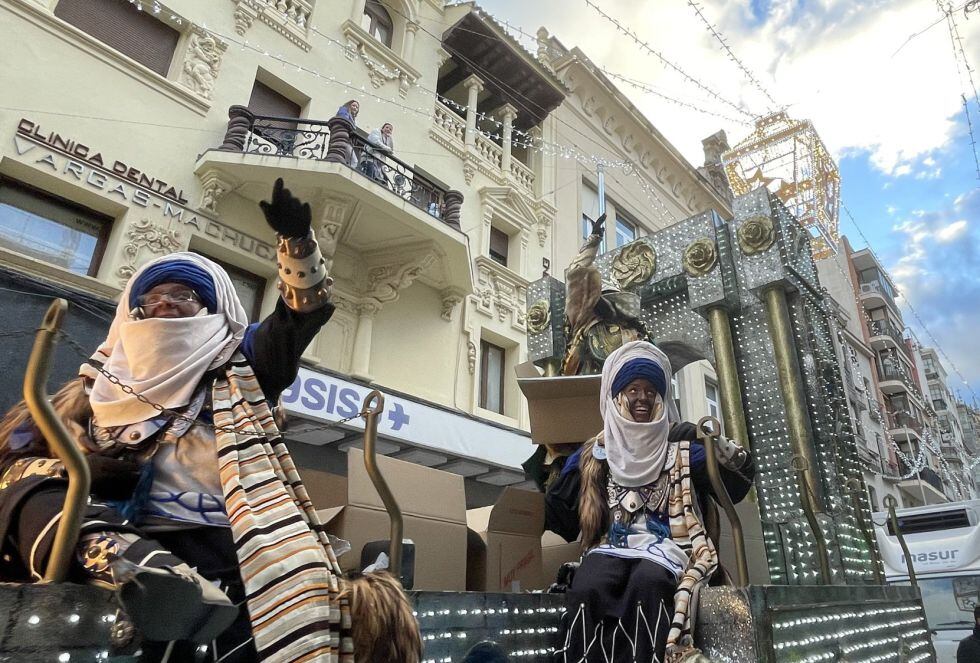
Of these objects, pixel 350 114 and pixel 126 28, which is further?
pixel 350 114

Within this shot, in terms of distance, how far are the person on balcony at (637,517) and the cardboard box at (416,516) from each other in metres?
0.49

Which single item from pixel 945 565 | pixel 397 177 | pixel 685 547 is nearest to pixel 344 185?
pixel 397 177

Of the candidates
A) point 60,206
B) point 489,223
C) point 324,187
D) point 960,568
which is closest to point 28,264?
point 60,206

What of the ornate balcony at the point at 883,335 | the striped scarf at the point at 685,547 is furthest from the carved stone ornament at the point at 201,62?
the ornate balcony at the point at 883,335

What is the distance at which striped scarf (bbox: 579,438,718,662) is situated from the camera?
1771 millimetres

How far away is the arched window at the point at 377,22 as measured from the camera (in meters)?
9.38

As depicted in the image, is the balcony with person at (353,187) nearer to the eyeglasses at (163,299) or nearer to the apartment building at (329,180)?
the apartment building at (329,180)

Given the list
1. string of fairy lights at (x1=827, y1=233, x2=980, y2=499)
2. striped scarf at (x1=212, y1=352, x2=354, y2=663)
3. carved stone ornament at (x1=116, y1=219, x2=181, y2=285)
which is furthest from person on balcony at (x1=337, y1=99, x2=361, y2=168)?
string of fairy lights at (x1=827, y1=233, x2=980, y2=499)

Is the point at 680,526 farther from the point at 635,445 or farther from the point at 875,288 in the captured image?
the point at 875,288

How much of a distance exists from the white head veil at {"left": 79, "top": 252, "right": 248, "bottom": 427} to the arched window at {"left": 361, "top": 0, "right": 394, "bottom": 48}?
9145 mm

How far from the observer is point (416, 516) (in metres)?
2.10

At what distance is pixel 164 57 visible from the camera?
670cm

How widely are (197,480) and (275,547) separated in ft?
1.09

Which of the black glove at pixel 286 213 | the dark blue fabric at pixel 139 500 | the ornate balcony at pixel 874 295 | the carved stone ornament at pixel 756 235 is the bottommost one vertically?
the dark blue fabric at pixel 139 500
